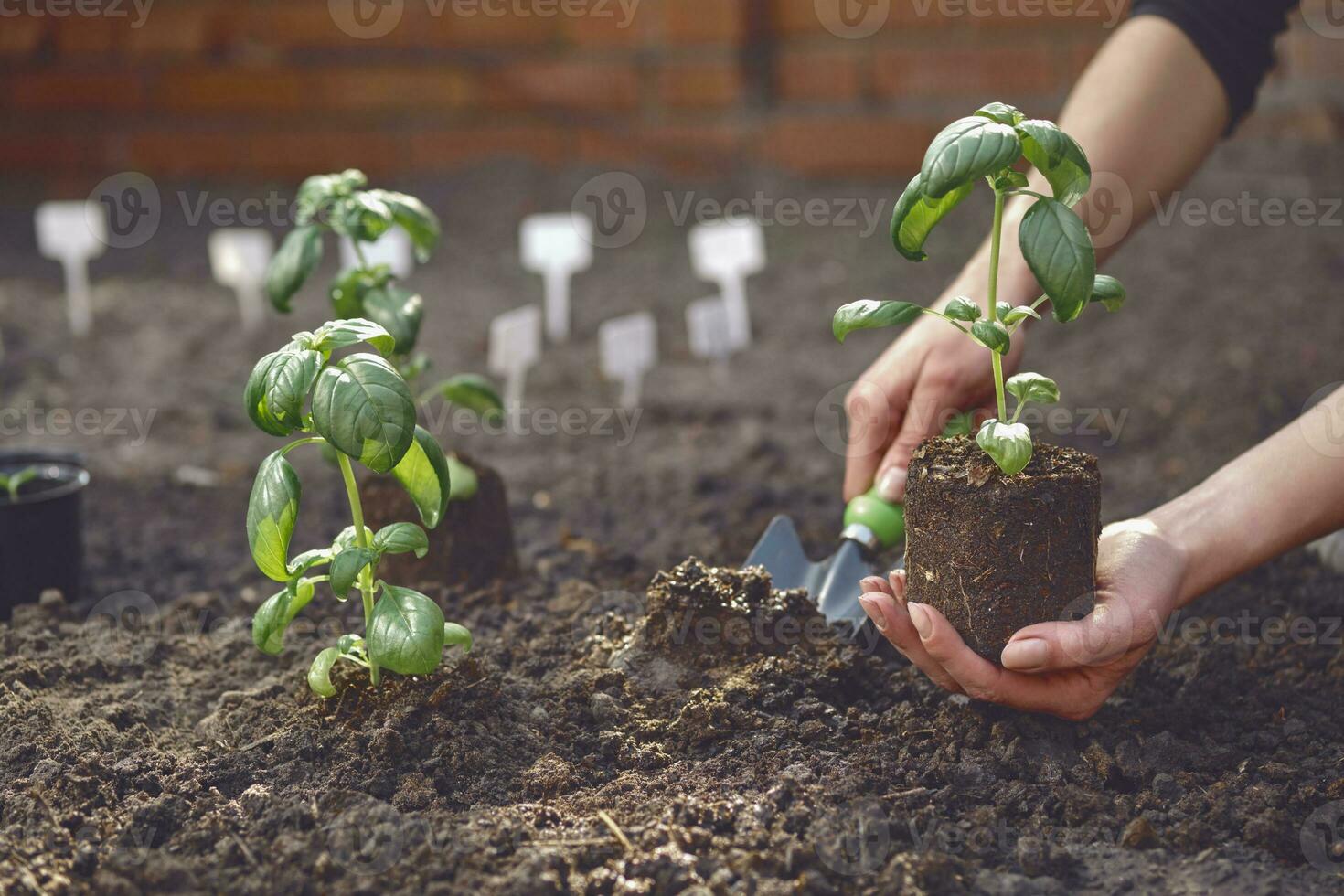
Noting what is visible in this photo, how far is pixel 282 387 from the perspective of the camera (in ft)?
4.14

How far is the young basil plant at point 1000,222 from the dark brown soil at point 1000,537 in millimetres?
43

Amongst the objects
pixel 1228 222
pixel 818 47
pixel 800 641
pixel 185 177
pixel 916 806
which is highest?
pixel 818 47

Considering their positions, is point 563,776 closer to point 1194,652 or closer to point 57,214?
point 1194,652

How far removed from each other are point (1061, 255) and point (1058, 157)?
0.33 ft

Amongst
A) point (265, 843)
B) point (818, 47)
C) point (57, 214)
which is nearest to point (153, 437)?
point (57, 214)

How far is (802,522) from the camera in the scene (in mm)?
2252

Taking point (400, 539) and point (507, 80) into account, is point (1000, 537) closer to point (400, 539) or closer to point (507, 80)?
point (400, 539)

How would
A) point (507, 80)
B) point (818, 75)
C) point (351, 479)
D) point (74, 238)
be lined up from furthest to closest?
1. point (507, 80)
2. point (818, 75)
3. point (74, 238)
4. point (351, 479)

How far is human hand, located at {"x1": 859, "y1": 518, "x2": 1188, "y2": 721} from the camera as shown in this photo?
1305 mm

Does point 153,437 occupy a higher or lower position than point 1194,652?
higher

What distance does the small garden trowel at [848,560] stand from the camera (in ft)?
5.52

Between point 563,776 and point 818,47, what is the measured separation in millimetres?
3488

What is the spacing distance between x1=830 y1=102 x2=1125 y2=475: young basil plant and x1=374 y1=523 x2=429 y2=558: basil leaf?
514mm

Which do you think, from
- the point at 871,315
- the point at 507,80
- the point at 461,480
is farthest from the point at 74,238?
the point at 871,315
